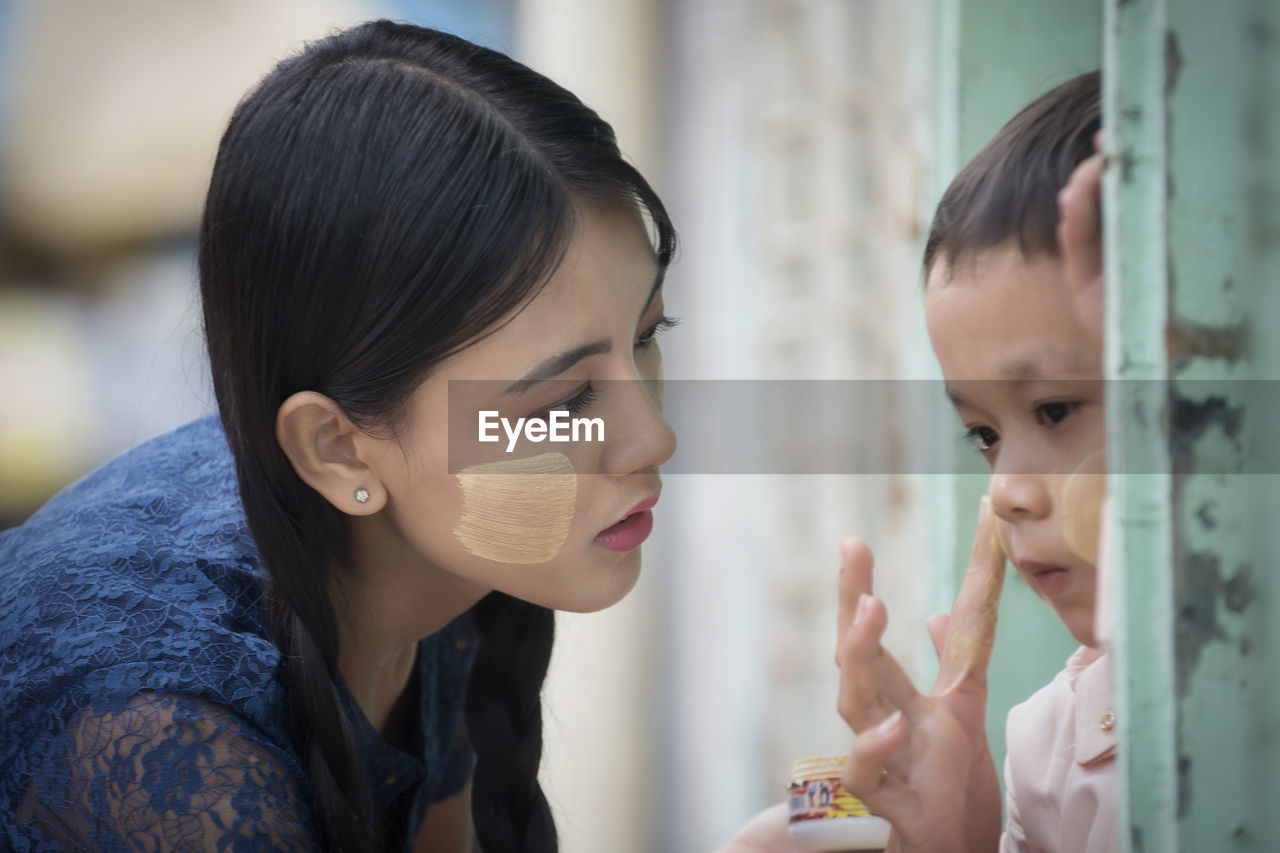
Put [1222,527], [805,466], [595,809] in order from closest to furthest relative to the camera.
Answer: [1222,527] < [805,466] < [595,809]

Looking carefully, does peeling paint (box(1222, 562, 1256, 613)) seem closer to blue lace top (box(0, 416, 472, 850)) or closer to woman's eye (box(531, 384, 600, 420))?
woman's eye (box(531, 384, 600, 420))

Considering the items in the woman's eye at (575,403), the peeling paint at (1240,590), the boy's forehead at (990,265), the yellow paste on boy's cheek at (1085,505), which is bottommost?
the peeling paint at (1240,590)

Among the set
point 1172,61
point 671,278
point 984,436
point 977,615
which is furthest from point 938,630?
point 671,278

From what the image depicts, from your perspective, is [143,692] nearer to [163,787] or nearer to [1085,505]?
[163,787]

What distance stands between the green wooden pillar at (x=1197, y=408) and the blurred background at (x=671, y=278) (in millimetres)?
797

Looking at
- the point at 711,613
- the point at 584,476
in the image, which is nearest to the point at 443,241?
the point at 584,476

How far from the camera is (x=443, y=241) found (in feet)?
2.09

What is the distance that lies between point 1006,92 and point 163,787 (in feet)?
2.34

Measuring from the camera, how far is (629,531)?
708 millimetres

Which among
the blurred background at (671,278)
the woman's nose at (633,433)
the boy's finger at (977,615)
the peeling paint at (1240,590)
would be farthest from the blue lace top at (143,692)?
the blurred background at (671,278)

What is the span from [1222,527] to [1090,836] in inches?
9.6

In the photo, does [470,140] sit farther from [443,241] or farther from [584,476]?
[584,476]

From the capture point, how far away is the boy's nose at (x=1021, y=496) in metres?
0.58

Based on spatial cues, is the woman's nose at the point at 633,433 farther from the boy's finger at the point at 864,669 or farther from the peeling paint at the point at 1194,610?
the peeling paint at the point at 1194,610
